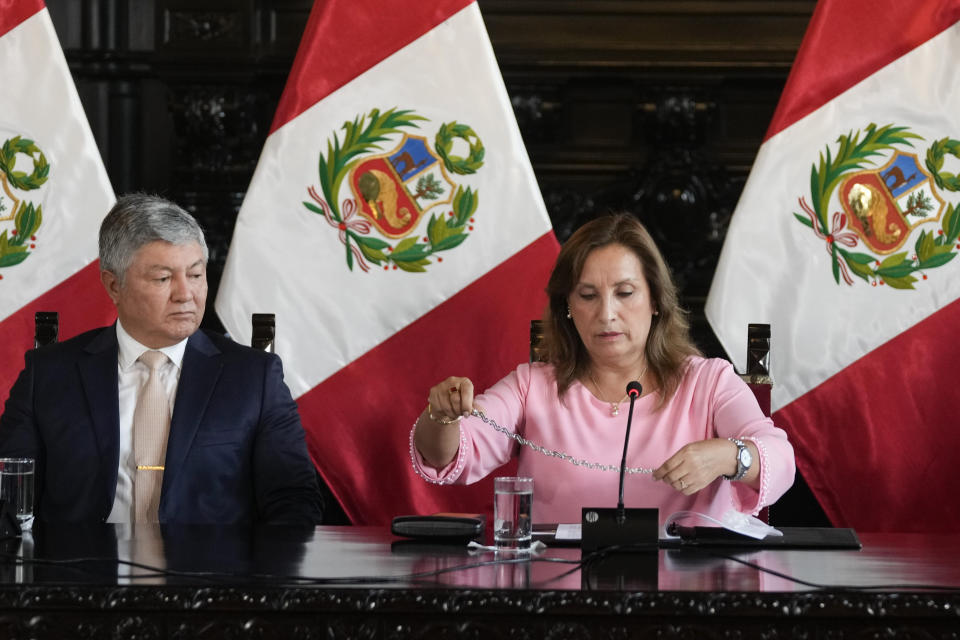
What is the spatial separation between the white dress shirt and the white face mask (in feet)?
3.38

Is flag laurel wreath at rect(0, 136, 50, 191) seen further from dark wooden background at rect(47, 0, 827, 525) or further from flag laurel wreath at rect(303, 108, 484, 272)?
flag laurel wreath at rect(303, 108, 484, 272)

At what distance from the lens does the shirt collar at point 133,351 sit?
2332mm

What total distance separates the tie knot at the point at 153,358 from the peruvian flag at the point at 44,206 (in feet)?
1.75

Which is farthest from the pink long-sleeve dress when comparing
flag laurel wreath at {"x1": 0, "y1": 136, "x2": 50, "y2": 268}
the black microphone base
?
flag laurel wreath at {"x1": 0, "y1": 136, "x2": 50, "y2": 268}

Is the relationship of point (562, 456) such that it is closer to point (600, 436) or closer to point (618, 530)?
point (600, 436)

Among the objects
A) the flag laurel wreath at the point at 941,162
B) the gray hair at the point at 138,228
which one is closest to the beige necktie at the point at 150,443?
the gray hair at the point at 138,228

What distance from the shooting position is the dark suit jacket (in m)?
2.23

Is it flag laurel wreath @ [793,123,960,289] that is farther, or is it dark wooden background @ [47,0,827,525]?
dark wooden background @ [47,0,827,525]

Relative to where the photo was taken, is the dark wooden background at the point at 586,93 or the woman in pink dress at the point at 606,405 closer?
the woman in pink dress at the point at 606,405

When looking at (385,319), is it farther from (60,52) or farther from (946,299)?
(946,299)

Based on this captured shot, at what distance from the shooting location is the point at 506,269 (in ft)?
9.01

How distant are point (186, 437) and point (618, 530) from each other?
94 cm

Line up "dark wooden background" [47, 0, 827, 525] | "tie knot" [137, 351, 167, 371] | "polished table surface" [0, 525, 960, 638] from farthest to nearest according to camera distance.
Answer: "dark wooden background" [47, 0, 827, 525]
"tie knot" [137, 351, 167, 371]
"polished table surface" [0, 525, 960, 638]

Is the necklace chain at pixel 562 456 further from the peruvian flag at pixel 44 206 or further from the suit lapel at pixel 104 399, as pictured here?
the peruvian flag at pixel 44 206
